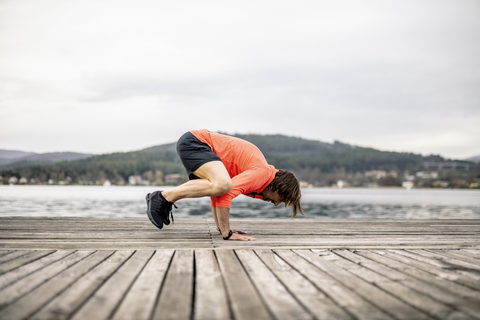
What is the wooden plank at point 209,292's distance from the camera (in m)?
1.24

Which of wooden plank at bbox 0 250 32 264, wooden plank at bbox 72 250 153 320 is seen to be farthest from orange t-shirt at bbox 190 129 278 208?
wooden plank at bbox 0 250 32 264

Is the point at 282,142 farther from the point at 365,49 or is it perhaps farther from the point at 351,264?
the point at 351,264

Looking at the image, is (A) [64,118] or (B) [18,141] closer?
(B) [18,141]

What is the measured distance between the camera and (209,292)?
1492 mm

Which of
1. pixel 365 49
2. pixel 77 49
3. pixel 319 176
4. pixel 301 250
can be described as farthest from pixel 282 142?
pixel 301 250

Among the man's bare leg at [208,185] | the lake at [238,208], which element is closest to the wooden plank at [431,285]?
the man's bare leg at [208,185]

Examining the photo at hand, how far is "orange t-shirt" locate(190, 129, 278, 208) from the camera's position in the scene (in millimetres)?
3166

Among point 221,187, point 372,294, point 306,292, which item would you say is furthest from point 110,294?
point 221,187

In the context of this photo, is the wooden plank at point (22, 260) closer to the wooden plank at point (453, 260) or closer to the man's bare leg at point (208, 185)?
the man's bare leg at point (208, 185)

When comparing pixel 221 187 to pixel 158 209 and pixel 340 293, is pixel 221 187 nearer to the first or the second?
pixel 158 209

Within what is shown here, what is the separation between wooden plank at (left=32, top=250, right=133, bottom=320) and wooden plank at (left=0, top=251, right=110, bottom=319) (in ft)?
0.12

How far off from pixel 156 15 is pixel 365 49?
41.3m

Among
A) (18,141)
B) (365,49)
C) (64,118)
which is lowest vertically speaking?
(18,141)

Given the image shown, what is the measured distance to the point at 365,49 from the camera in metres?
68.3
